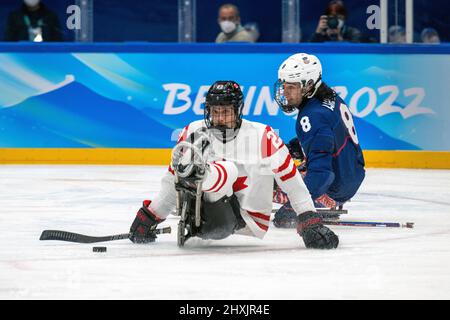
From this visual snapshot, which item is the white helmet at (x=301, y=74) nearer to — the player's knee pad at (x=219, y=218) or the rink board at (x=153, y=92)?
the player's knee pad at (x=219, y=218)

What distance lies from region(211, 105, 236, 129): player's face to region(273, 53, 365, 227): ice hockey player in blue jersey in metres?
→ 1.08

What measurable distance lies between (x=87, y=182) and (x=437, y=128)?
3149 millimetres

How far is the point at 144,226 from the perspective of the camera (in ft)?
19.7

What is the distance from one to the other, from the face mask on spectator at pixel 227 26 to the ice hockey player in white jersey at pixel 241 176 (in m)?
5.20

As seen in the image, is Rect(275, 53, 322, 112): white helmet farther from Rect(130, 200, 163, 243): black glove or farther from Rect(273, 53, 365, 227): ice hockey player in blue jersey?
Rect(130, 200, 163, 243): black glove

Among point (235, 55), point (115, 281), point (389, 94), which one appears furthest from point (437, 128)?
point (115, 281)

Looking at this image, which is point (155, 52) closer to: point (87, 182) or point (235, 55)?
point (235, 55)

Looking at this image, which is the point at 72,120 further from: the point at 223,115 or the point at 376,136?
the point at 223,115

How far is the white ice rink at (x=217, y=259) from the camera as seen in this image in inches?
185

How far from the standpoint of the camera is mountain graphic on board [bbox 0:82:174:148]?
35.5 ft

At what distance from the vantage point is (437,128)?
1034cm
